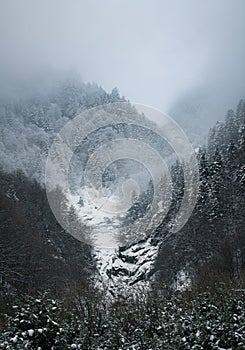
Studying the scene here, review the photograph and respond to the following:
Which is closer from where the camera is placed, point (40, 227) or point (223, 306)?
point (223, 306)

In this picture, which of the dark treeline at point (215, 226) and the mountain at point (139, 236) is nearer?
the mountain at point (139, 236)

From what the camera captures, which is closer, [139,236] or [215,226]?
[215,226]

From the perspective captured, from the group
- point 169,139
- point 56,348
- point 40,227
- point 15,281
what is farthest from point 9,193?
point 169,139

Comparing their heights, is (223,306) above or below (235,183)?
below

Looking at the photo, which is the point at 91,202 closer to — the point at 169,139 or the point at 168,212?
the point at 169,139

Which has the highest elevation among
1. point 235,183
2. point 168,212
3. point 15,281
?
point 168,212

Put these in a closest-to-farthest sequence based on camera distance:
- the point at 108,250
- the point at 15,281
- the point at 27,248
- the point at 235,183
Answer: the point at 15,281 < the point at 27,248 < the point at 235,183 < the point at 108,250

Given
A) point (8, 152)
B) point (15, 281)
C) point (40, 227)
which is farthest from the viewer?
point (8, 152)

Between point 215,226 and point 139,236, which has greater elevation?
point 139,236

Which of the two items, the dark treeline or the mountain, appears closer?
the mountain
